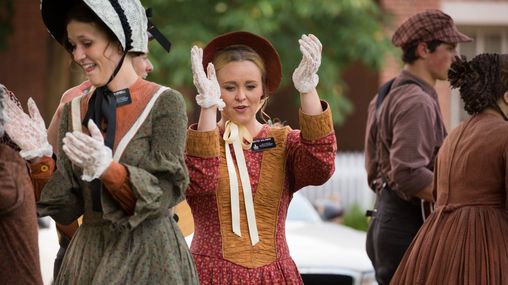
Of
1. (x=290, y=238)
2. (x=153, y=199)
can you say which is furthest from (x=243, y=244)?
(x=290, y=238)

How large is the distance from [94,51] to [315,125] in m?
1.18

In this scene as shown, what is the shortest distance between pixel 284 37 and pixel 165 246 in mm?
11880

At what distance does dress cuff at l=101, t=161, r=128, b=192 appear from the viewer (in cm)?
477

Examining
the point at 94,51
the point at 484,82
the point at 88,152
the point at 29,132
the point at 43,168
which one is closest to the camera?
the point at 88,152

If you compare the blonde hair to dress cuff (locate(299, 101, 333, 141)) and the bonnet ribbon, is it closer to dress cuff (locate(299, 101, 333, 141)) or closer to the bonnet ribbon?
the bonnet ribbon

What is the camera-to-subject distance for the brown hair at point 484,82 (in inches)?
256

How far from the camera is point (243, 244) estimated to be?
19.2ft

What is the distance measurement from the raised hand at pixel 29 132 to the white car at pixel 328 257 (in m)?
3.61

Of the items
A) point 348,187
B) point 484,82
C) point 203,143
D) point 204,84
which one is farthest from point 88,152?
point 348,187

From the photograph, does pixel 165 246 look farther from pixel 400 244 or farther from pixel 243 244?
pixel 400 244

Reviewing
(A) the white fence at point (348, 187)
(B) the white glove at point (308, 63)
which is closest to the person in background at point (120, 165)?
(B) the white glove at point (308, 63)

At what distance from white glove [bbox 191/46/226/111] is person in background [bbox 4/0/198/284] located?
31cm

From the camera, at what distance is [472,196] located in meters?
6.40

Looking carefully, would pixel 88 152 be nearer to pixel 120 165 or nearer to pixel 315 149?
pixel 120 165
